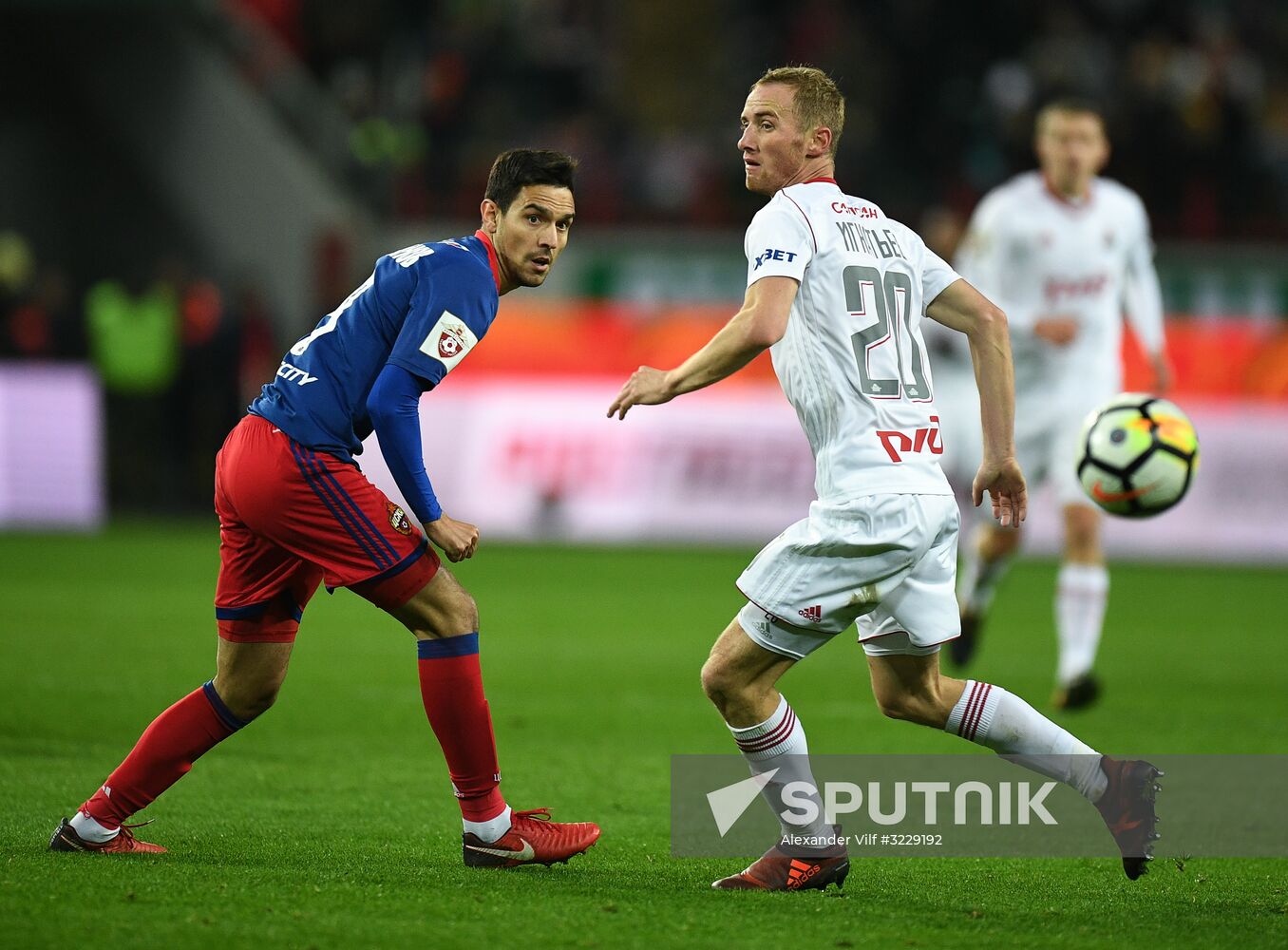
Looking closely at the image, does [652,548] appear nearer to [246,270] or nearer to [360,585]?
[246,270]

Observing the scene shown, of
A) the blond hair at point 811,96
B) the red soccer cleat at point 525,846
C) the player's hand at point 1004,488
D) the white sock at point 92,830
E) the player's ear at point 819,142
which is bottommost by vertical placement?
the red soccer cleat at point 525,846

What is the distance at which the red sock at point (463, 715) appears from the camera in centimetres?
505

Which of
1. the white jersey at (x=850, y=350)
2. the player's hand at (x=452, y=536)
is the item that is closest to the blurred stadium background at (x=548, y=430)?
the player's hand at (x=452, y=536)

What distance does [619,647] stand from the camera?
10422 millimetres

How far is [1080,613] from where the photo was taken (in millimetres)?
8617

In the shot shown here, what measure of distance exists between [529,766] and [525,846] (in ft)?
5.79

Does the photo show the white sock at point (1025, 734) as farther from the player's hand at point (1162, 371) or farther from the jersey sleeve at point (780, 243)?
the player's hand at point (1162, 371)

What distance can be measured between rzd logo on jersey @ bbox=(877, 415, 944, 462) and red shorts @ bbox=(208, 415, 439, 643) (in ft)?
4.36

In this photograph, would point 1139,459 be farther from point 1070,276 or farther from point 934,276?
point 934,276

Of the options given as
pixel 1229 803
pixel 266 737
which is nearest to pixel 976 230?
pixel 1229 803

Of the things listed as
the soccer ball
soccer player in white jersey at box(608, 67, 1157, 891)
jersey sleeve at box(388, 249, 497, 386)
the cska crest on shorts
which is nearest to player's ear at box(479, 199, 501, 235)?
jersey sleeve at box(388, 249, 497, 386)

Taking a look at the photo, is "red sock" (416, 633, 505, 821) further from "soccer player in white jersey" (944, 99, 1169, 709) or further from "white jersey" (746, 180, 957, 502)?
"soccer player in white jersey" (944, 99, 1169, 709)

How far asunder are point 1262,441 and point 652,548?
18.9ft

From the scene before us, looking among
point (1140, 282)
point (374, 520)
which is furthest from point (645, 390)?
point (1140, 282)
